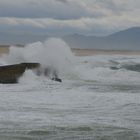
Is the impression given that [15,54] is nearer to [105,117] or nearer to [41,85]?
[41,85]

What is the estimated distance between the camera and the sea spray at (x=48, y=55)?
2857 cm

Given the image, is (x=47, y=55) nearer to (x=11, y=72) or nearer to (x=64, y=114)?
(x=11, y=72)

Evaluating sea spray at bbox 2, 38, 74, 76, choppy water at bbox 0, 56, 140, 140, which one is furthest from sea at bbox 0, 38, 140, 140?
sea spray at bbox 2, 38, 74, 76

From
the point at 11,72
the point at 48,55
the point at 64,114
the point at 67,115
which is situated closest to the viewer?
the point at 67,115

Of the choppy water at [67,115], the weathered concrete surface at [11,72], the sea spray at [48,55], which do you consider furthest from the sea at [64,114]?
the sea spray at [48,55]

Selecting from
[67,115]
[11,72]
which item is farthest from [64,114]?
[11,72]

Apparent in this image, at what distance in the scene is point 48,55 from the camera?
95.4 ft

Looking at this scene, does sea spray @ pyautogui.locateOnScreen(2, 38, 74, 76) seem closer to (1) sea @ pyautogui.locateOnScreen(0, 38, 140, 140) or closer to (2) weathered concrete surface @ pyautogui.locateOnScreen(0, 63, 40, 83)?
(2) weathered concrete surface @ pyautogui.locateOnScreen(0, 63, 40, 83)

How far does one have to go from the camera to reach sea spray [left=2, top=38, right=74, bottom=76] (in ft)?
93.7

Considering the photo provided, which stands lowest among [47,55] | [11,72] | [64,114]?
[64,114]

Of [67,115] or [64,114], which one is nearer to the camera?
[67,115]

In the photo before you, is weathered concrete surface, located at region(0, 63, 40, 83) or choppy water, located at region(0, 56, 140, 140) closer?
choppy water, located at region(0, 56, 140, 140)

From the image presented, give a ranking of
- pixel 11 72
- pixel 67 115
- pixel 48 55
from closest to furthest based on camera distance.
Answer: pixel 67 115 < pixel 11 72 < pixel 48 55

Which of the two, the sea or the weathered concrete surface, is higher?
the weathered concrete surface
